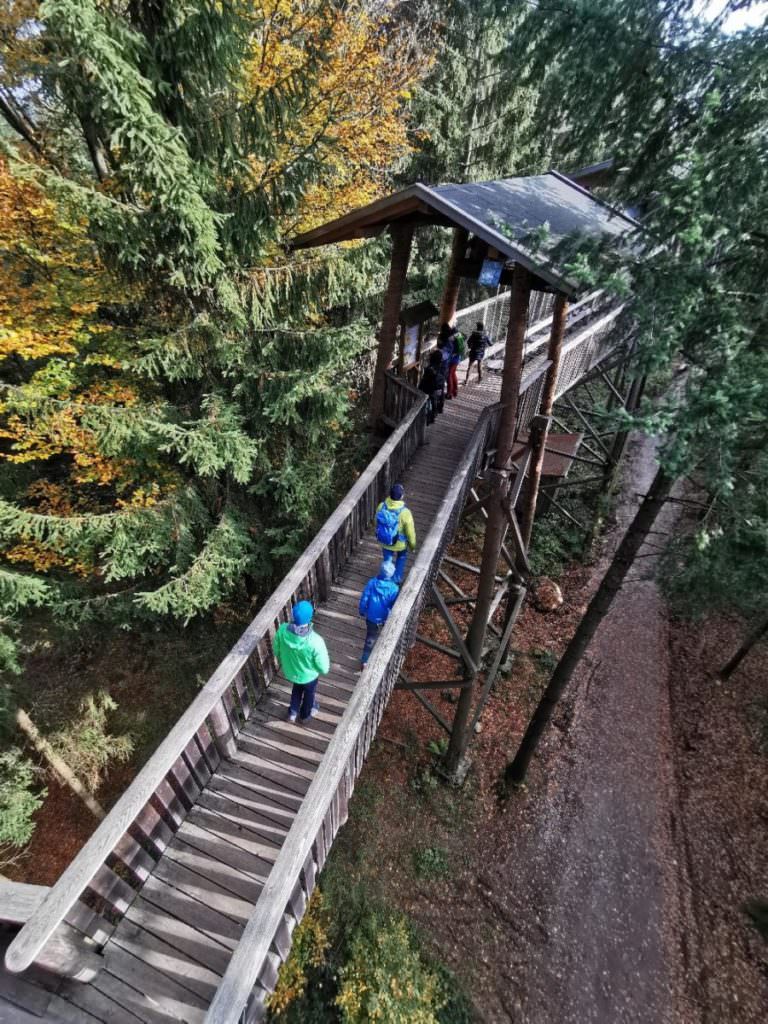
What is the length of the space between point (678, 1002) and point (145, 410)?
12927 millimetres

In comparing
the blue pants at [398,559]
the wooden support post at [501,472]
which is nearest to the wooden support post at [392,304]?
the wooden support post at [501,472]

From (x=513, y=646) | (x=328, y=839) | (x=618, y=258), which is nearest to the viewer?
(x=328, y=839)

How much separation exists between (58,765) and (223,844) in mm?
8403

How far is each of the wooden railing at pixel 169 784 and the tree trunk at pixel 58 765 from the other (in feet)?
22.5

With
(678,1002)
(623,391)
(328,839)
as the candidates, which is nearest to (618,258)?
(328,839)

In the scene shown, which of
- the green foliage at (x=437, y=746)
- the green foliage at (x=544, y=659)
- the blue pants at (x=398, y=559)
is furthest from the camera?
the green foliage at (x=544, y=659)

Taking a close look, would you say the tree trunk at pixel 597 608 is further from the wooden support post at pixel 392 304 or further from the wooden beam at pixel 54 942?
the wooden beam at pixel 54 942

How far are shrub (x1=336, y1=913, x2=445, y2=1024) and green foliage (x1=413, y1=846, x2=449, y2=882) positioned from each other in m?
0.87

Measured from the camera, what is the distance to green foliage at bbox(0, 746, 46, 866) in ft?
27.9

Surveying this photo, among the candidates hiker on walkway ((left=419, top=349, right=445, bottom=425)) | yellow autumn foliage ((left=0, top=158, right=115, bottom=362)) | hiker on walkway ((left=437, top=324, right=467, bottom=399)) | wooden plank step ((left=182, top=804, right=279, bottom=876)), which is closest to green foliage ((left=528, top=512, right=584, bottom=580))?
hiker on walkway ((left=437, top=324, right=467, bottom=399))

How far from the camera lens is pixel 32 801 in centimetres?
896

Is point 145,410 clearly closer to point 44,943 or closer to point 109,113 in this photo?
point 109,113

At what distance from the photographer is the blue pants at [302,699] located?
16.4 feet

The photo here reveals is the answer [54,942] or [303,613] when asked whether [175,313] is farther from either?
[54,942]
